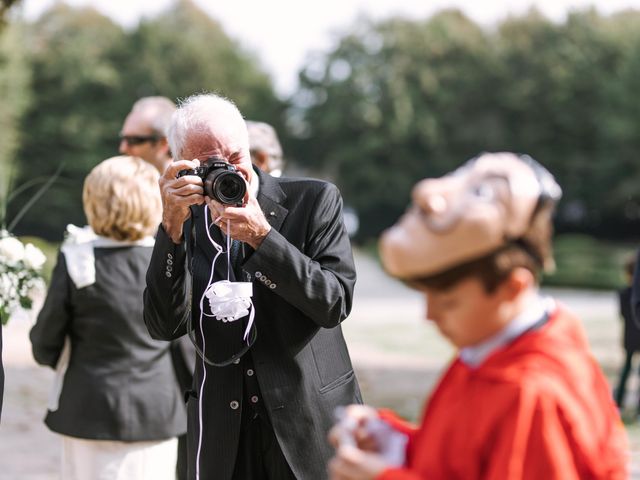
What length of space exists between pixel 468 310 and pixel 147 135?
13.1 feet

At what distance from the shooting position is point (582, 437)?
1696 mm

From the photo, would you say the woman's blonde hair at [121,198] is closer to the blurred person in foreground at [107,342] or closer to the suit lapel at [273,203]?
the blurred person in foreground at [107,342]

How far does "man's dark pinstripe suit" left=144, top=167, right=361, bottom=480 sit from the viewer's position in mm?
3176

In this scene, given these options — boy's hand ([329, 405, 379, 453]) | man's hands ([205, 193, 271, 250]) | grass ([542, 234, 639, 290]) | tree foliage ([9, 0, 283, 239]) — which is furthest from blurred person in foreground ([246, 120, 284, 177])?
tree foliage ([9, 0, 283, 239])

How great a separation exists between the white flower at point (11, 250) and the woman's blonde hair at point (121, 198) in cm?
37

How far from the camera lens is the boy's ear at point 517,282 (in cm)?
177

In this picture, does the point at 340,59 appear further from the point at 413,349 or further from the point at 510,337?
the point at 510,337

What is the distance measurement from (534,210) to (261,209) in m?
1.63

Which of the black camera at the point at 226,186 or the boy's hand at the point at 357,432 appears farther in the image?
the black camera at the point at 226,186

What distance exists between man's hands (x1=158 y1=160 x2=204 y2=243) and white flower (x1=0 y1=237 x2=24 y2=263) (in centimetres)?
149

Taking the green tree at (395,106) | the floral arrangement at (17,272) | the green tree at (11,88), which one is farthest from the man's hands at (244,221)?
the green tree at (395,106)

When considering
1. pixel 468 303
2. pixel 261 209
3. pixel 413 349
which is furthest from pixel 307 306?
pixel 413 349

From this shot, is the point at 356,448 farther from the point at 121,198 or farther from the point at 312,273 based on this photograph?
the point at 121,198

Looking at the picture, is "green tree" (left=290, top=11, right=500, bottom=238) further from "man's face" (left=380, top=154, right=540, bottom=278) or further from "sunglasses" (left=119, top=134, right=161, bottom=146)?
"man's face" (left=380, top=154, right=540, bottom=278)
